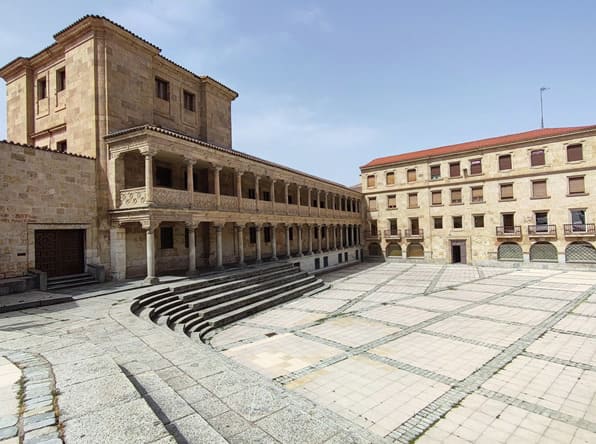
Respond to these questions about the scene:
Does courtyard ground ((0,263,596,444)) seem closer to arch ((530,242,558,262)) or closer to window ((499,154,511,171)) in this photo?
arch ((530,242,558,262))

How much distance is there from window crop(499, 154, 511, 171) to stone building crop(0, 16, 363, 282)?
25317 mm

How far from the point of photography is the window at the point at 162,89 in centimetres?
1922

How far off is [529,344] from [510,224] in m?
26.3

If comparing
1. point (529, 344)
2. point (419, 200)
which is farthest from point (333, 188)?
point (529, 344)

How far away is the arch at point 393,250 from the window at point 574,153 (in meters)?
17.8

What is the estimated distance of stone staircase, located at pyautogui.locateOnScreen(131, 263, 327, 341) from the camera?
1111cm

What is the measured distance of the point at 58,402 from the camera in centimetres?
396

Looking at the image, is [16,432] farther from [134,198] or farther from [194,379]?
[134,198]

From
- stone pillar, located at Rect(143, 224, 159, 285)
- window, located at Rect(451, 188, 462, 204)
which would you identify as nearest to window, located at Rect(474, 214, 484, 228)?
window, located at Rect(451, 188, 462, 204)

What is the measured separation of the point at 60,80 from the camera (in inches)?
682

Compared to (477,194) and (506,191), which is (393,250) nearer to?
(477,194)

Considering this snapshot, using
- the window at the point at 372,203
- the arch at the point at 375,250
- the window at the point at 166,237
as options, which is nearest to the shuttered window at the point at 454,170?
the window at the point at 372,203

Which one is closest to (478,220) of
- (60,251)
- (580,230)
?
(580,230)

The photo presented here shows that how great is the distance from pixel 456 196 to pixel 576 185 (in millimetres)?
9844
